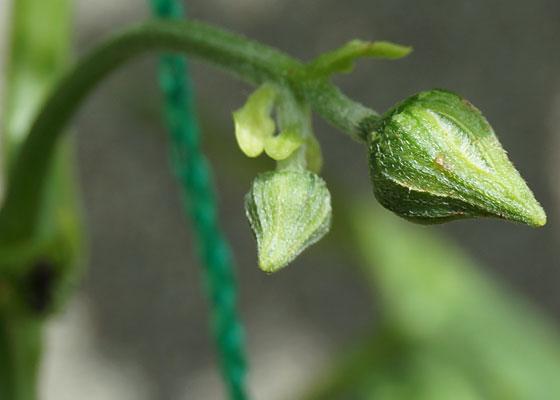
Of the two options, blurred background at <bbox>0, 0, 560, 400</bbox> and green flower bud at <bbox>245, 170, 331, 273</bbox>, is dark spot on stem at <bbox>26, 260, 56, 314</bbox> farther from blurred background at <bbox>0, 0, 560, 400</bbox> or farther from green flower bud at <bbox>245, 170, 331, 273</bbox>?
blurred background at <bbox>0, 0, 560, 400</bbox>

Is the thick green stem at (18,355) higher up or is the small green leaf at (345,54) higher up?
the small green leaf at (345,54)

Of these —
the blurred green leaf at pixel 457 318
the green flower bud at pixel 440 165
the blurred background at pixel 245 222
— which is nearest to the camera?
the green flower bud at pixel 440 165

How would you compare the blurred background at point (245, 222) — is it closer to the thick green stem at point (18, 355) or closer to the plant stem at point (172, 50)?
the thick green stem at point (18, 355)

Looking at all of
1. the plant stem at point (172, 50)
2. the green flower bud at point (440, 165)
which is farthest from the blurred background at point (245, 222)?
the green flower bud at point (440, 165)

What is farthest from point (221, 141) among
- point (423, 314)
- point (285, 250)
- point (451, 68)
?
point (451, 68)

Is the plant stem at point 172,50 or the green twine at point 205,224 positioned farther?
the green twine at point 205,224

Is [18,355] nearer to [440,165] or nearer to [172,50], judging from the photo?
[172,50]

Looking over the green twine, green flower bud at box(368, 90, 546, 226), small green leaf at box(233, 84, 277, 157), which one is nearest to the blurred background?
the green twine
